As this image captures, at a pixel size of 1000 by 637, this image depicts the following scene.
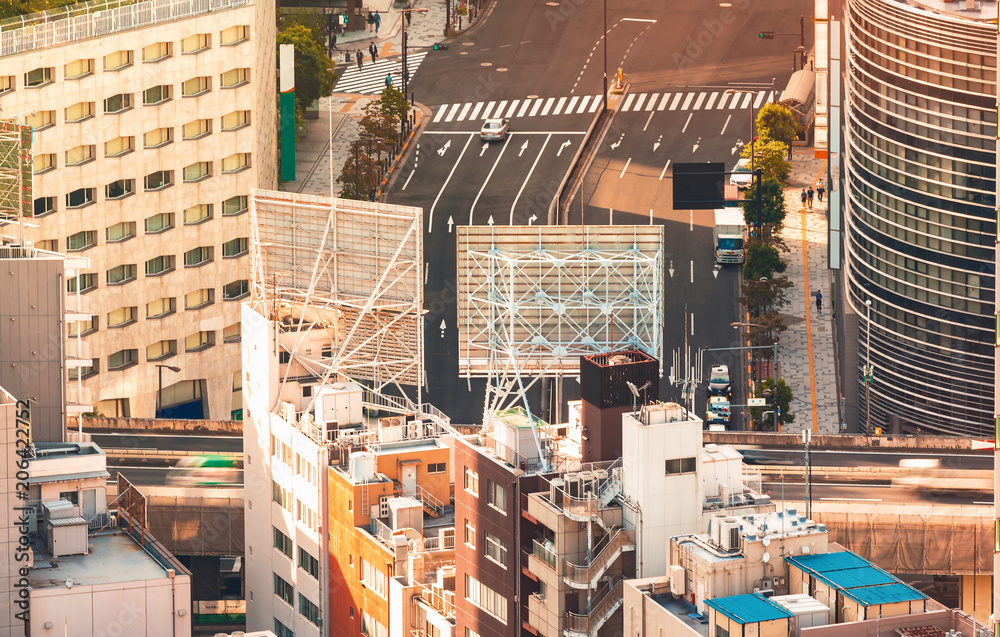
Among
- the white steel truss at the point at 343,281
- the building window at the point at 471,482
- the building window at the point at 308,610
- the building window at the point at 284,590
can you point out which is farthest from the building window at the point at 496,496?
the building window at the point at 284,590

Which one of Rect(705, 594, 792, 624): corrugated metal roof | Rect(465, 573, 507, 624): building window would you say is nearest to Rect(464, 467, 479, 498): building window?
Rect(465, 573, 507, 624): building window

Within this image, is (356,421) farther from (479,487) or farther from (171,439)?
(171,439)

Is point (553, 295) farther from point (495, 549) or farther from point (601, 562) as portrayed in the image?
point (601, 562)

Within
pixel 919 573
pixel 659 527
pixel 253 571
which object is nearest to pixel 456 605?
pixel 659 527

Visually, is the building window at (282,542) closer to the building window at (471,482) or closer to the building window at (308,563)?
the building window at (308,563)

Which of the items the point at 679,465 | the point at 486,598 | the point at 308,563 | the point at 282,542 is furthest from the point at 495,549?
the point at 282,542

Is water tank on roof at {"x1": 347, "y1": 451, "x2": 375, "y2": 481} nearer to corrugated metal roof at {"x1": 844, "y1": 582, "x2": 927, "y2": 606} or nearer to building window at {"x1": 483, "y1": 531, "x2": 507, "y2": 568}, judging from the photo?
building window at {"x1": 483, "y1": 531, "x2": 507, "y2": 568}

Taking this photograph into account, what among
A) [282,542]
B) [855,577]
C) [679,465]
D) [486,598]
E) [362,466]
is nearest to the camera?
[855,577]
